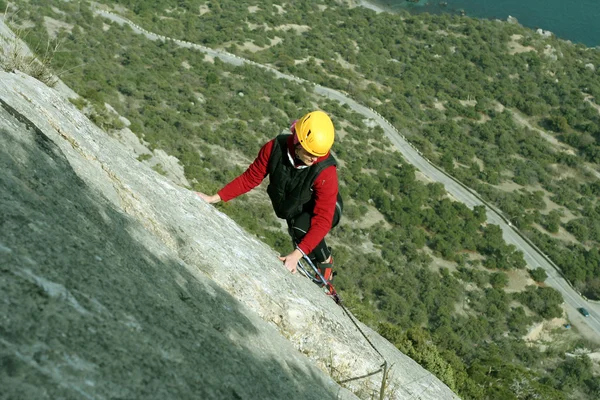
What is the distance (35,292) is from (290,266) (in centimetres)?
347

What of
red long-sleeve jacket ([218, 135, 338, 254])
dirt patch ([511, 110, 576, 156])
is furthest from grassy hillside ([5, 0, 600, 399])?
red long-sleeve jacket ([218, 135, 338, 254])

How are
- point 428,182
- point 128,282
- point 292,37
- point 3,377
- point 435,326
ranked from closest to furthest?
1. point 3,377
2. point 128,282
3. point 435,326
4. point 428,182
5. point 292,37

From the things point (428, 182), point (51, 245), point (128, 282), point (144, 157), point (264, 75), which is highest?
point (51, 245)

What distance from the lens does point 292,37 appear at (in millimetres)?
67750

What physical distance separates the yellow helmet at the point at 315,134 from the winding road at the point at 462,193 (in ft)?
111

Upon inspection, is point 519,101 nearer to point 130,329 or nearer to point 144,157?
point 144,157

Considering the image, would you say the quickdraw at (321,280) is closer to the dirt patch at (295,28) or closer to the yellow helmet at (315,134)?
the yellow helmet at (315,134)

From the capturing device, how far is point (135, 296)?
10.2 ft

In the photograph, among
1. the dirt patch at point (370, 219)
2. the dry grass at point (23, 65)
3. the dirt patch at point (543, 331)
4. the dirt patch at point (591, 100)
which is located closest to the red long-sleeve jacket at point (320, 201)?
the dry grass at point (23, 65)

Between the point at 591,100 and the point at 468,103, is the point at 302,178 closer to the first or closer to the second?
the point at 468,103

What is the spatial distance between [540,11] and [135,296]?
102 m

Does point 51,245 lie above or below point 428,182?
above

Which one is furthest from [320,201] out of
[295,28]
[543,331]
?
[295,28]

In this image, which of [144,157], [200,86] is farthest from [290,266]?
[200,86]
